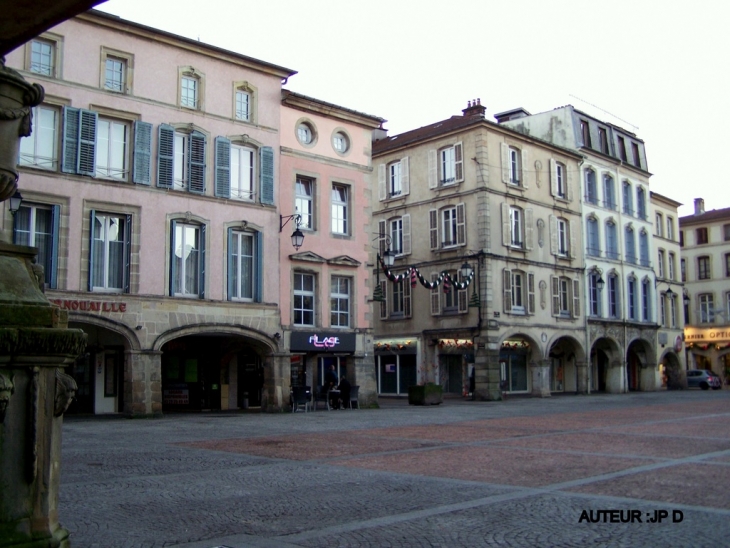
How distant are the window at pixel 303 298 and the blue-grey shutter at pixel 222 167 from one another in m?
4.04

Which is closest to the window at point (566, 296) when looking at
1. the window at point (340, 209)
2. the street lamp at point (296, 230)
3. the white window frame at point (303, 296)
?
the window at point (340, 209)

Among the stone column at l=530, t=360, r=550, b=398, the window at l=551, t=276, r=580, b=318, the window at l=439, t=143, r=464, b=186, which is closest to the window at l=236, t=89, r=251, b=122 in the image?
the window at l=439, t=143, r=464, b=186

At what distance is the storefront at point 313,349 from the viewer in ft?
92.1

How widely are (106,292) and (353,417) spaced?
26.6ft

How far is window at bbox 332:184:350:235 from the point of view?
98.7 feet

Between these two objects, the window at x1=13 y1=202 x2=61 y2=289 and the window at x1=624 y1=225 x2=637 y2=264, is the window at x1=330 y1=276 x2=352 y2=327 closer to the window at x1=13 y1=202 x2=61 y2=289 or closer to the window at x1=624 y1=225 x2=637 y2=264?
the window at x1=13 y1=202 x2=61 y2=289

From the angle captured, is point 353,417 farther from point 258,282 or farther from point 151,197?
point 151,197

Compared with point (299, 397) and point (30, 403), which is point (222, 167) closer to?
point (299, 397)

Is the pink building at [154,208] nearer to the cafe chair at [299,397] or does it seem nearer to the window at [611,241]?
the cafe chair at [299,397]

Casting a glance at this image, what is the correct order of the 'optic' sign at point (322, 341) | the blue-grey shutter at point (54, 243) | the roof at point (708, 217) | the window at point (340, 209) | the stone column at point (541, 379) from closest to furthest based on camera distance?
the blue-grey shutter at point (54, 243), the 'optic' sign at point (322, 341), the window at point (340, 209), the stone column at point (541, 379), the roof at point (708, 217)

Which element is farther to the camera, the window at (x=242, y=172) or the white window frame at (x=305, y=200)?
the white window frame at (x=305, y=200)

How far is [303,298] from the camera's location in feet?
94.2

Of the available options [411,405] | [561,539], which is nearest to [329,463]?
[561,539]

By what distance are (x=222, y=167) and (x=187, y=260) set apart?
10.9 ft
